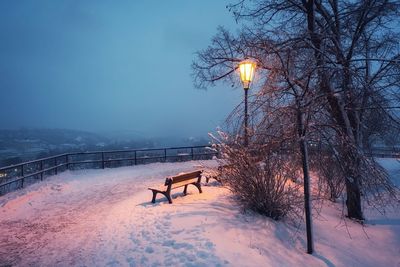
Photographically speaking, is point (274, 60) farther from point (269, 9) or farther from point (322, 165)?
point (269, 9)

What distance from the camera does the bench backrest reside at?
9.99 m

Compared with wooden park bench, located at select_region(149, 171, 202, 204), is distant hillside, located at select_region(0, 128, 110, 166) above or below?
above

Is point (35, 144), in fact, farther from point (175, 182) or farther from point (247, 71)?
point (247, 71)

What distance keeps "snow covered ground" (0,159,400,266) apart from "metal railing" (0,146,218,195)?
1106 millimetres

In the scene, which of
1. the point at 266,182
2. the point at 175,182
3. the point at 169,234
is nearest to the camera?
the point at 169,234

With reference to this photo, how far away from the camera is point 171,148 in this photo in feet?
73.4

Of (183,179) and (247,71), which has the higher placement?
(247,71)

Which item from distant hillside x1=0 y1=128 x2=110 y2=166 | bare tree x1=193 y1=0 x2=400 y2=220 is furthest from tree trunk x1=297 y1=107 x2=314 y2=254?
distant hillside x1=0 y1=128 x2=110 y2=166

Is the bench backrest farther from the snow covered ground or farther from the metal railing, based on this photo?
the metal railing

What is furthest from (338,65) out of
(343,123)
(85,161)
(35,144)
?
(35,144)

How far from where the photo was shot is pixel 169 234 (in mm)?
7477

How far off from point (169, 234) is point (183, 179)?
3.27m

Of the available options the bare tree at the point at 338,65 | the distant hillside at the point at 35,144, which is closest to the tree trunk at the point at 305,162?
the bare tree at the point at 338,65

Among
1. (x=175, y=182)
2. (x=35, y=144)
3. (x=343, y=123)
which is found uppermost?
(x=35, y=144)
